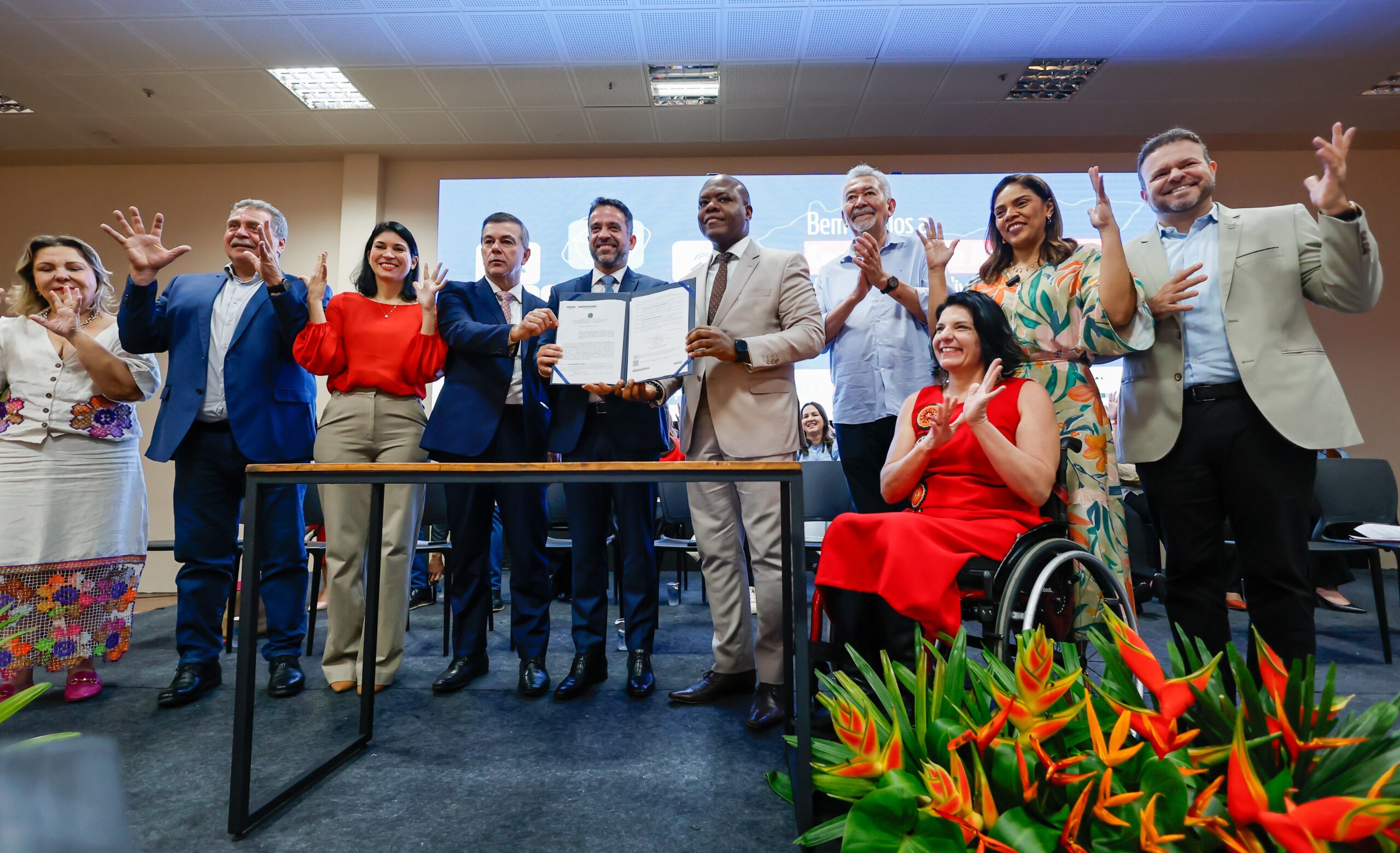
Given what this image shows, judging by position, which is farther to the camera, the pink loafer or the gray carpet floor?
the pink loafer

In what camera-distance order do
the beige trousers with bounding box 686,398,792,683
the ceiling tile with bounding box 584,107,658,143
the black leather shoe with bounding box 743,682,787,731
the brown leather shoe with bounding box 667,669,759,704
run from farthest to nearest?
1. the ceiling tile with bounding box 584,107,658,143
2. the brown leather shoe with bounding box 667,669,759,704
3. the beige trousers with bounding box 686,398,792,683
4. the black leather shoe with bounding box 743,682,787,731

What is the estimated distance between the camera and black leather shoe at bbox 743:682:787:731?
1908mm

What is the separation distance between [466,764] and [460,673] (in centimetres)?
64

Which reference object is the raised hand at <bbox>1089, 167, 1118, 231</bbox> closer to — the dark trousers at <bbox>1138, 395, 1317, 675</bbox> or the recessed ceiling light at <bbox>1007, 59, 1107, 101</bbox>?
the dark trousers at <bbox>1138, 395, 1317, 675</bbox>

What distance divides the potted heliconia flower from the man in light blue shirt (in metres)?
1.29

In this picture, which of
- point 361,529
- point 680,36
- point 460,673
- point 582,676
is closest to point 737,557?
point 582,676

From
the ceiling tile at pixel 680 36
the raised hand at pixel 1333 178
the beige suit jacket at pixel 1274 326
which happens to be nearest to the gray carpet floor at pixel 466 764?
the beige suit jacket at pixel 1274 326

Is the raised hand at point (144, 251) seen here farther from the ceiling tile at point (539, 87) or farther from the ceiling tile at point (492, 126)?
the ceiling tile at point (492, 126)

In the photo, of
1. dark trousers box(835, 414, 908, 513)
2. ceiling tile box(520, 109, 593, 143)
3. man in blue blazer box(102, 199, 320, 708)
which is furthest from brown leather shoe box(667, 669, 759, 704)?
ceiling tile box(520, 109, 593, 143)

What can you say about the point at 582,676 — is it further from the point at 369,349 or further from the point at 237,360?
the point at 237,360

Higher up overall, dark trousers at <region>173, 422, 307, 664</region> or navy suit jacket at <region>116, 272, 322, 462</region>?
navy suit jacket at <region>116, 272, 322, 462</region>

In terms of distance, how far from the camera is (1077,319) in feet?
6.11

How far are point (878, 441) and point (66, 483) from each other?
8.93 feet

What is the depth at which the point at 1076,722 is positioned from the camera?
106 cm
